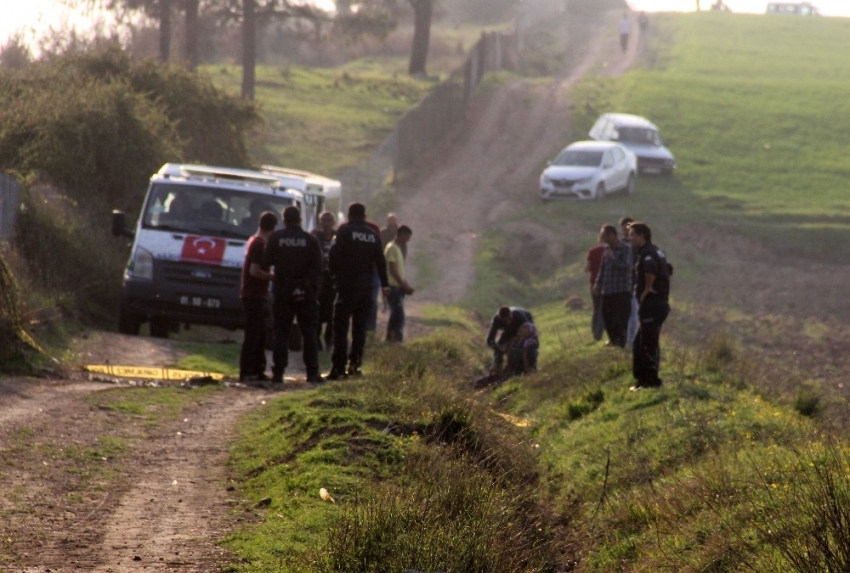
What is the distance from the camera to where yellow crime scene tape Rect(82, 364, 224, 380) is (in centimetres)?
1406

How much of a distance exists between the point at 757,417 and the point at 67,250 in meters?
11.3

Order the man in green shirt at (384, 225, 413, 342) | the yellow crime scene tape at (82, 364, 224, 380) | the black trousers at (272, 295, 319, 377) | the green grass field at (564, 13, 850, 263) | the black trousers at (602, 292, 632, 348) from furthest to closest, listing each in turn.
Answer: the green grass field at (564, 13, 850, 263), the man in green shirt at (384, 225, 413, 342), the black trousers at (602, 292, 632, 348), the yellow crime scene tape at (82, 364, 224, 380), the black trousers at (272, 295, 319, 377)

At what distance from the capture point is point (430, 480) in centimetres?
821

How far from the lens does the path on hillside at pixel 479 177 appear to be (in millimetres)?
33312

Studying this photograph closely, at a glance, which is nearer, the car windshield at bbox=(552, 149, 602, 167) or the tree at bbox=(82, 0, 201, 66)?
the car windshield at bbox=(552, 149, 602, 167)

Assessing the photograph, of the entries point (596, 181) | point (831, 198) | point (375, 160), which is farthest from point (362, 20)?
point (831, 198)

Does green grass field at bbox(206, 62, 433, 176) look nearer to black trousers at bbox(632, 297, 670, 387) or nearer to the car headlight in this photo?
the car headlight

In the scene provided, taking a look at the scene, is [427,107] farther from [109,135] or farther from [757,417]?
[757,417]

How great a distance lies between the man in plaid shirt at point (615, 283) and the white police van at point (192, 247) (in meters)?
4.26

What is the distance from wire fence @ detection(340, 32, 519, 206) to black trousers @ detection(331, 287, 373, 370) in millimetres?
21203

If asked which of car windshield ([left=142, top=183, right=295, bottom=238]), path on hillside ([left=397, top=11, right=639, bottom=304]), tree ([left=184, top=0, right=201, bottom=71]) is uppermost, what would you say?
tree ([left=184, top=0, right=201, bottom=71])

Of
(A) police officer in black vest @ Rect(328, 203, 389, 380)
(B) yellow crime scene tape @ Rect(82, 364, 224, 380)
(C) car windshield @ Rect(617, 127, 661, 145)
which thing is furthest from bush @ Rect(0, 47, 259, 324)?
(C) car windshield @ Rect(617, 127, 661, 145)

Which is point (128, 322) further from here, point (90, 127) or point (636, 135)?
point (636, 135)

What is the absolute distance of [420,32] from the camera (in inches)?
2304
